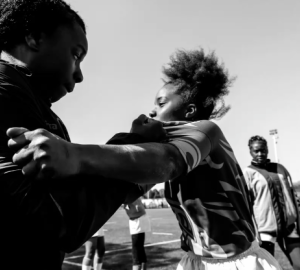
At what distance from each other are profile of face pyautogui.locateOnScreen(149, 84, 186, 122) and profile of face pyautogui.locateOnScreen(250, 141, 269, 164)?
4.02m

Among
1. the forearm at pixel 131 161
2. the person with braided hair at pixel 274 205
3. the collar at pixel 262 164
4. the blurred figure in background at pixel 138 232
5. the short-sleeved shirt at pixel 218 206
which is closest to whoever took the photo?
the forearm at pixel 131 161

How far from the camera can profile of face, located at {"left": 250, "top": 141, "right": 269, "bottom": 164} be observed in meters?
6.26

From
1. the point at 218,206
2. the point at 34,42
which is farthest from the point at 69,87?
the point at 218,206

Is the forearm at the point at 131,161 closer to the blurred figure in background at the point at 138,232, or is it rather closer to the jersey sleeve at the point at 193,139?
the jersey sleeve at the point at 193,139

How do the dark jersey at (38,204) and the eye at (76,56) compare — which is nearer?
the dark jersey at (38,204)

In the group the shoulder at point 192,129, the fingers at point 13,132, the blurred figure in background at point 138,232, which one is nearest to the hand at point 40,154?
the fingers at point 13,132

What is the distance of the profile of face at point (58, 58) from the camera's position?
118 centimetres

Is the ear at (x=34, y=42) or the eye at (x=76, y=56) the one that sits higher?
the ear at (x=34, y=42)

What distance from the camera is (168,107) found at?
261cm

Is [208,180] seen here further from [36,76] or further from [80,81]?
[36,76]

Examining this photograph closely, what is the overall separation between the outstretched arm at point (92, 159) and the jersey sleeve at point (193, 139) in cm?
8

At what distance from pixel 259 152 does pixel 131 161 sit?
5815mm

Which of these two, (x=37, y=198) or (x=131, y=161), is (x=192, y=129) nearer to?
(x=131, y=161)

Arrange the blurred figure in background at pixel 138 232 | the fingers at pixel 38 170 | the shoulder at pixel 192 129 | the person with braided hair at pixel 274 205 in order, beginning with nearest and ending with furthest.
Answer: the fingers at pixel 38 170, the shoulder at pixel 192 129, the person with braided hair at pixel 274 205, the blurred figure in background at pixel 138 232
